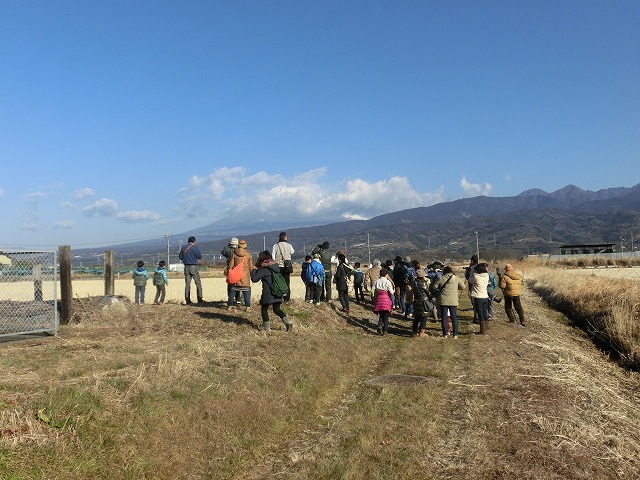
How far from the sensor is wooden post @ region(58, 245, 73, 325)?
38.0ft

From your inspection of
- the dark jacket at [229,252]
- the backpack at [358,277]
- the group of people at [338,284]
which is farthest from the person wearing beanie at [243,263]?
the backpack at [358,277]

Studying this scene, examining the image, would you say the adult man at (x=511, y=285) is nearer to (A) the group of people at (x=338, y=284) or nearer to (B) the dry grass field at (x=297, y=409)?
(A) the group of people at (x=338, y=284)

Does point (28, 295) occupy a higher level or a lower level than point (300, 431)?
higher

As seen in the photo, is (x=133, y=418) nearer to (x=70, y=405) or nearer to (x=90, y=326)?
(x=70, y=405)

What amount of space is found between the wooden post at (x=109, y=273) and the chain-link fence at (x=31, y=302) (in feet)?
6.40

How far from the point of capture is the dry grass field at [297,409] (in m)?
4.89

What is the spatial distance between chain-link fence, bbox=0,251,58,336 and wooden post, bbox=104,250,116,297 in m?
1.95

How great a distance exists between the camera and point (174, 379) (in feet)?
22.4

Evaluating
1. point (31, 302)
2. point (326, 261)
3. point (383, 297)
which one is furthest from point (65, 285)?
point (383, 297)

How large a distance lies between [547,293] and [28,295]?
2435 centimetres

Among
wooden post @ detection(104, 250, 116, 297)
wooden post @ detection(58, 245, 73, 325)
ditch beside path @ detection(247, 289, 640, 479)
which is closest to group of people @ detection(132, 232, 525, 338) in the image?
wooden post @ detection(104, 250, 116, 297)

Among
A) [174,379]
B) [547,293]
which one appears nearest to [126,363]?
[174,379]

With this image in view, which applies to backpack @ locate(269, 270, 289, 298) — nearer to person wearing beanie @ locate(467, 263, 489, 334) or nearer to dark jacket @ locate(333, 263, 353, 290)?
dark jacket @ locate(333, 263, 353, 290)

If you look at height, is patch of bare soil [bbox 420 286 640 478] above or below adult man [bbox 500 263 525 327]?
below
